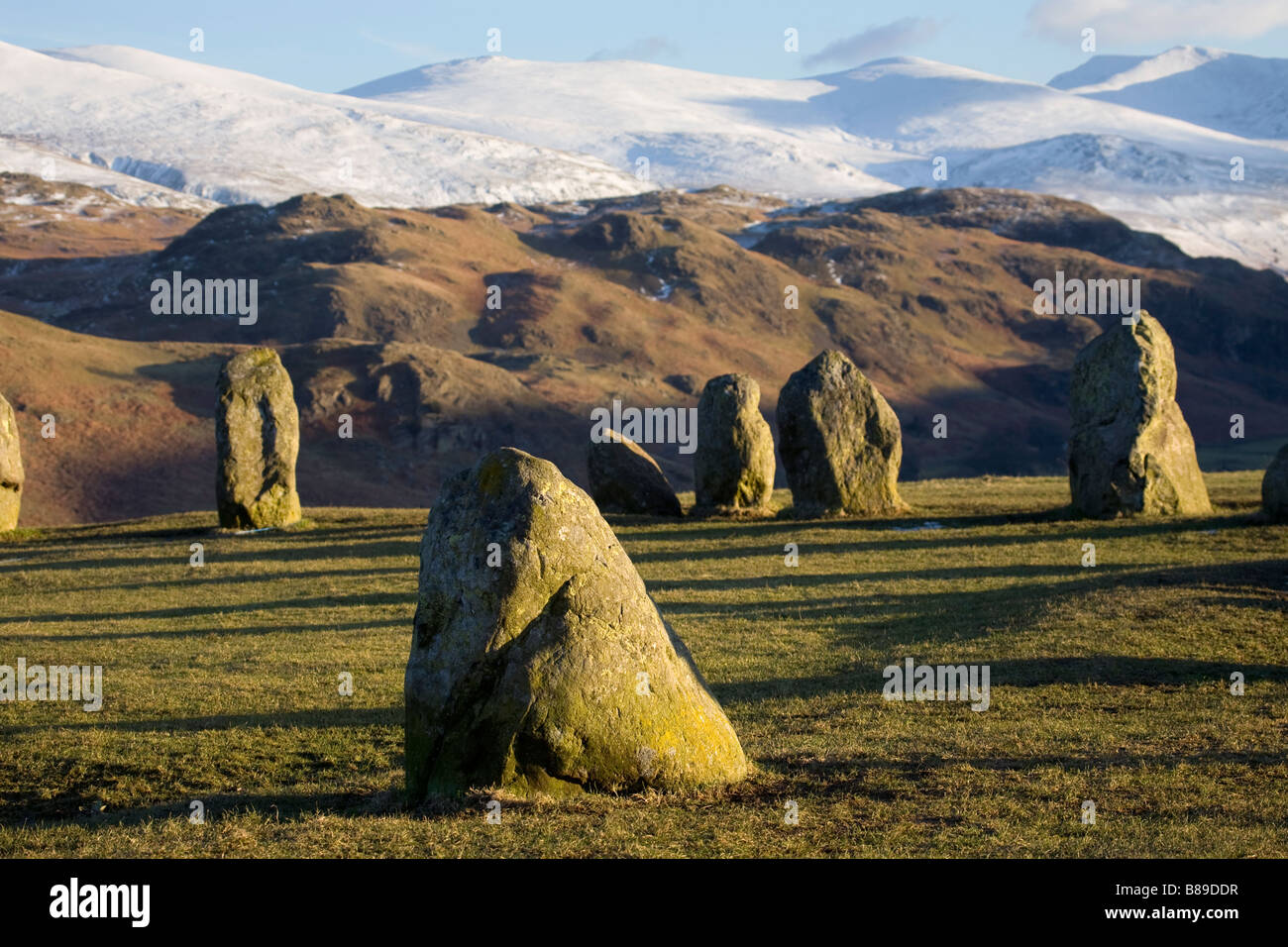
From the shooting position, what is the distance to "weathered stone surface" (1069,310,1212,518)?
2464cm

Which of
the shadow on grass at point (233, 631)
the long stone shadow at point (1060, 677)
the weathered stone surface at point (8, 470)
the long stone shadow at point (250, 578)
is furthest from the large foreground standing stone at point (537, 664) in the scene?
the weathered stone surface at point (8, 470)

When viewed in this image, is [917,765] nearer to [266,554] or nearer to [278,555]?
[278,555]

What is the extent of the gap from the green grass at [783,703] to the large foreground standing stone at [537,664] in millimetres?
307

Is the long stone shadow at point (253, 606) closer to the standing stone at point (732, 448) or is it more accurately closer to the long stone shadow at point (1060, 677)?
the long stone shadow at point (1060, 677)

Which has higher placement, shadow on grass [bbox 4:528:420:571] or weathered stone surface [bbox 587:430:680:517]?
weathered stone surface [bbox 587:430:680:517]

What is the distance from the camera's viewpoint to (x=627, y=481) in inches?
1193

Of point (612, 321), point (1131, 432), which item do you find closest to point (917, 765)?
point (1131, 432)

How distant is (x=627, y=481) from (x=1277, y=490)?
14.1m

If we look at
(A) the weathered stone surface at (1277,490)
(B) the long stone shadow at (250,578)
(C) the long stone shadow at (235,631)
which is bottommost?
(C) the long stone shadow at (235,631)

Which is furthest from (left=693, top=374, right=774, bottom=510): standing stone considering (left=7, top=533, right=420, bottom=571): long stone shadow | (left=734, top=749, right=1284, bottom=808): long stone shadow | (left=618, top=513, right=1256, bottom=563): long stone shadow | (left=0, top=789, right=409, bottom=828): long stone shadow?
(left=0, top=789, right=409, bottom=828): long stone shadow

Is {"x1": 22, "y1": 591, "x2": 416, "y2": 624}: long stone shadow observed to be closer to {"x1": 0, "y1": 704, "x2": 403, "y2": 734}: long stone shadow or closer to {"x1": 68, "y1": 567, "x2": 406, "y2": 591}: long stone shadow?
{"x1": 68, "y1": 567, "x2": 406, "y2": 591}: long stone shadow

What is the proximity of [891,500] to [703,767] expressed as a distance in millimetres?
20229

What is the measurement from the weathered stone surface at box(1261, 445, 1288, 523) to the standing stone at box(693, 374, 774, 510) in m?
10.3

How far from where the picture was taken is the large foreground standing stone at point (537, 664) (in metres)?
8.61
